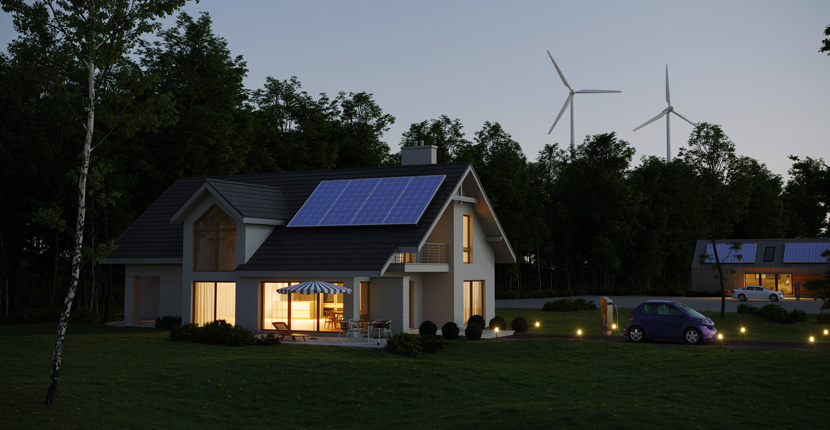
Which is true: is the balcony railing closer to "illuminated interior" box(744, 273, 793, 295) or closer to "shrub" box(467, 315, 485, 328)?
"shrub" box(467, 315, 485, 328)

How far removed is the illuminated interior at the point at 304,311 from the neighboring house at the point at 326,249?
0.04 m

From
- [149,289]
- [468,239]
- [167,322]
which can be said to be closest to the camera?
[167,322]

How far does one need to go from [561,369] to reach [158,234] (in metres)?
21.1

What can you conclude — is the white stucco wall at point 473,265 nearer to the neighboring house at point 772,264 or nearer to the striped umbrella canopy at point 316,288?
the striped umbrella canopy at point 316,288

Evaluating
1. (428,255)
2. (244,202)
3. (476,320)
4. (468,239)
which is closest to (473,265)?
(468,239)

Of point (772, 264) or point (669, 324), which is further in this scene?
point (772, 264)

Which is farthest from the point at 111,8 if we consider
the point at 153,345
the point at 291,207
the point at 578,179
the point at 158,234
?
the point at 578,179

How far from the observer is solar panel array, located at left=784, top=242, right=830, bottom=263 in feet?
210

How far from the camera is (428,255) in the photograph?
31.7m

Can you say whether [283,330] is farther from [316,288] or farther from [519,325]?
[519,325]

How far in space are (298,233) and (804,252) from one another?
49.8 m

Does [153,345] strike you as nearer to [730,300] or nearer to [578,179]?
[730,300]

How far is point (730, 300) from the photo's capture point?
59.7 metres

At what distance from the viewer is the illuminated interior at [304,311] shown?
99.3ft
